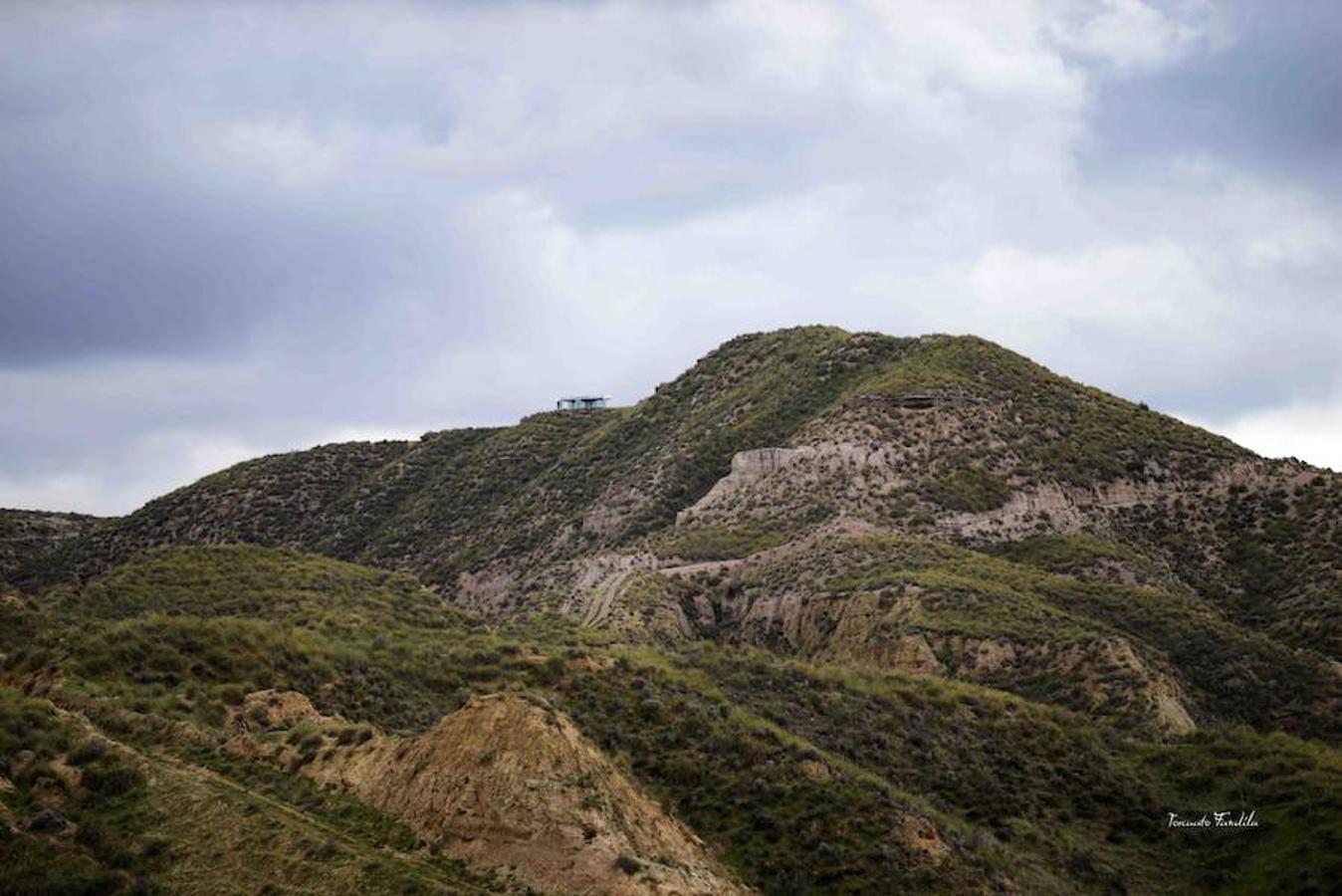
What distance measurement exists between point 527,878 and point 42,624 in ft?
78.5

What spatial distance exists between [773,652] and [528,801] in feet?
135

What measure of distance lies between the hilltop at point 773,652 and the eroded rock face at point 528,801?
0.37 feet

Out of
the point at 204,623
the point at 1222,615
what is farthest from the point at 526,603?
the point at 204,623

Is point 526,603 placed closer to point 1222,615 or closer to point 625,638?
point 625,638

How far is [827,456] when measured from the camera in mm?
102375

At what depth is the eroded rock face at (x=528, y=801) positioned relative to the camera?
119 feet

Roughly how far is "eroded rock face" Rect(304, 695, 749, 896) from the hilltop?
0.37 ft

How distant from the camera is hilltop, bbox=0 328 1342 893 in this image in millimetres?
39188
